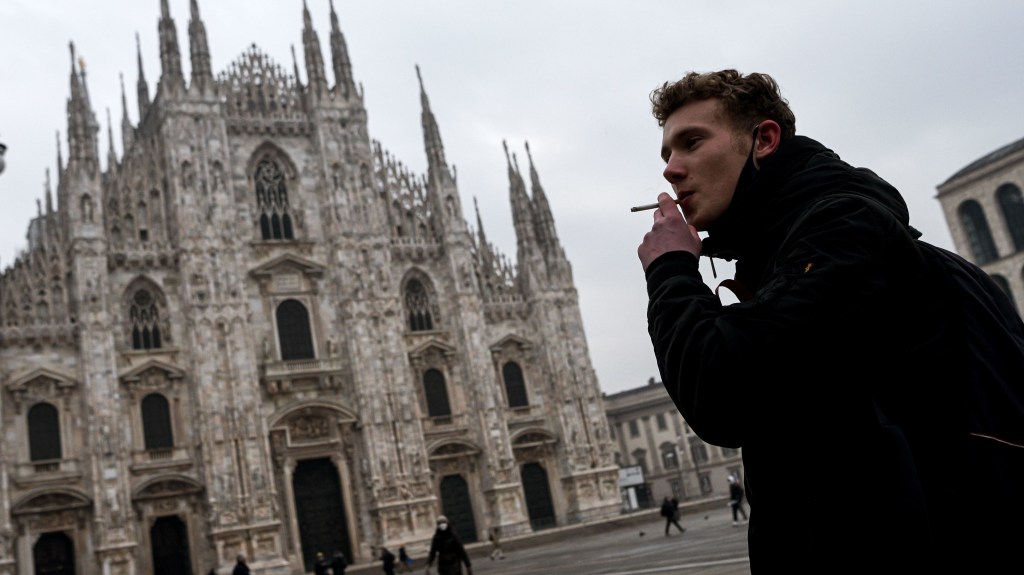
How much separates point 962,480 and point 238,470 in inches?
Result: 1206

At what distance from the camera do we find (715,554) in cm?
1398

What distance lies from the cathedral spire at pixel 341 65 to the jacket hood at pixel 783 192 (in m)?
36.5

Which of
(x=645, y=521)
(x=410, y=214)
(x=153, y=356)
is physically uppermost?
(x=410, y=214)

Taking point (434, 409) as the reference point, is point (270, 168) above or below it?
above

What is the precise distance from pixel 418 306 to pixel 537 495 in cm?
847

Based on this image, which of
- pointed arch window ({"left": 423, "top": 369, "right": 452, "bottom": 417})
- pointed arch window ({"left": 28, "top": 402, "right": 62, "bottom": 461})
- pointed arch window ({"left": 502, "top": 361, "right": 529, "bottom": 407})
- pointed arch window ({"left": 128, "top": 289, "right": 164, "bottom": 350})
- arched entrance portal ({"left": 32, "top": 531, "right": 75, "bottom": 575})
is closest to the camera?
arched entrance portal ({"left": 32, "top": 531, "right": 75, "bottom": 575})

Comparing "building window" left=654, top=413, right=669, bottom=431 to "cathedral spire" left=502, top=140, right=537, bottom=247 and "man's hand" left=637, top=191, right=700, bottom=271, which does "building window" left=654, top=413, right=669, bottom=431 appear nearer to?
"cathedral spire" left=502, top=140, right=537, bottom=247

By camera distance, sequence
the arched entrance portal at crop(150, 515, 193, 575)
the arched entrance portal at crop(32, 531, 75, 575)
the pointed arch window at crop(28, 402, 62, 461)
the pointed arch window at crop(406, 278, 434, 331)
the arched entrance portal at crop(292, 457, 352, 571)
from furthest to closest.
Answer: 1. the pointed arch window at crop(406, 278, 434, 331)
2. the arched entrance portal at crop(292, 457, 352, 571)
3. the arched entrance portal at crop(150, 515, 193, 575)
4. the pointed arch window at crop(28, 402, 62, 461)
5. the arched entrance portal at crop(32, 531, 75, 575)

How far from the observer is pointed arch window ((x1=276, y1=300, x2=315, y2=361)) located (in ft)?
109

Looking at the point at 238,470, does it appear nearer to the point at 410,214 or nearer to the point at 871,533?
the point at 410,214

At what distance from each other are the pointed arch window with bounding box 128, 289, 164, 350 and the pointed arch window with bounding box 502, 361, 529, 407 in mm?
12854

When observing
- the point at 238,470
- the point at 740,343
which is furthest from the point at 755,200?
the point at 238,470

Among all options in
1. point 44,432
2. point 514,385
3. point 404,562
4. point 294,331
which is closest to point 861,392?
point 404,562

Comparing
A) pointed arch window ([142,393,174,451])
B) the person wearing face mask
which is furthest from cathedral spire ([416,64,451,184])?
the person wearing face mask
